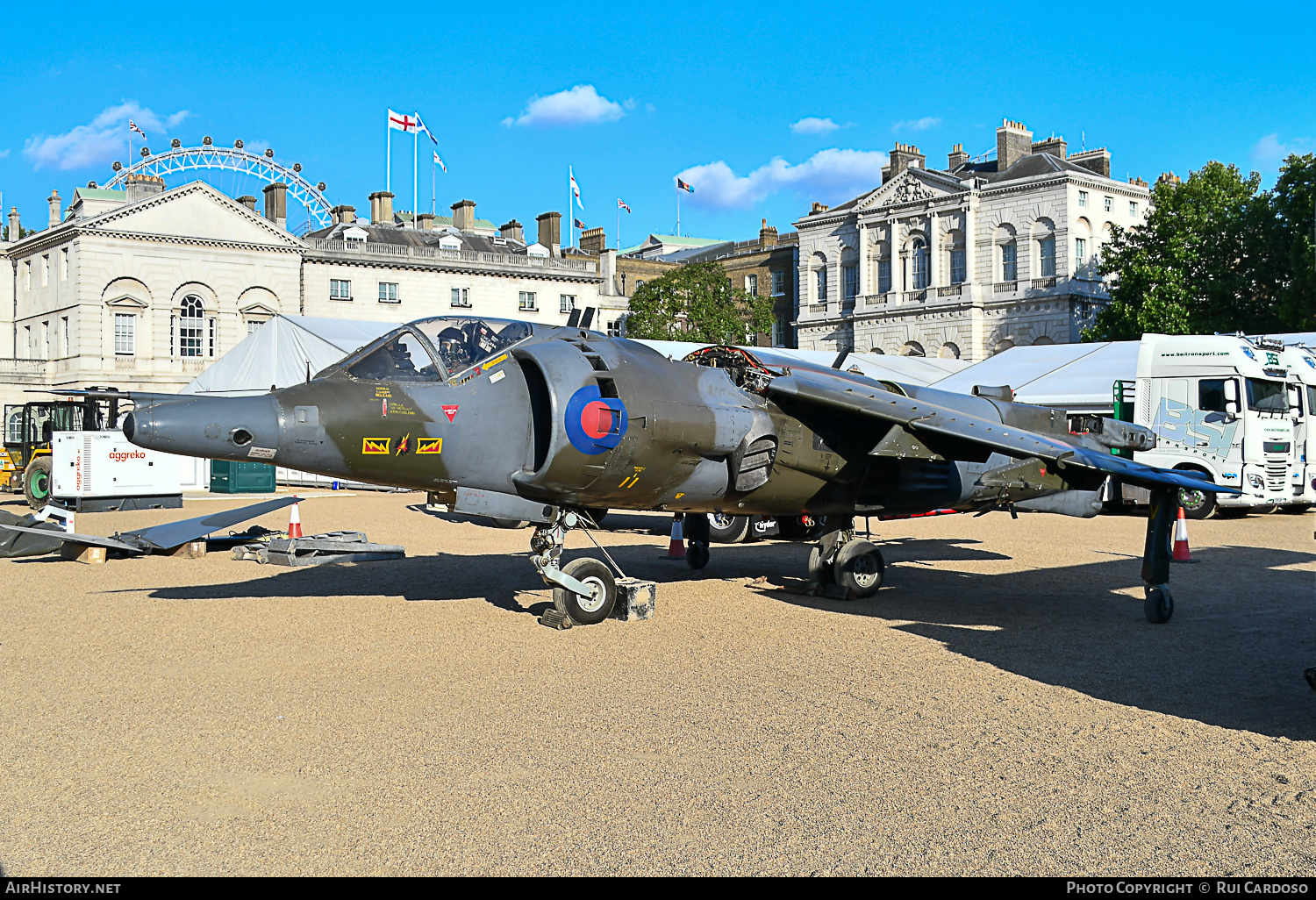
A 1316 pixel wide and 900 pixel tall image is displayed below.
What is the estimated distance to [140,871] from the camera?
449 cm

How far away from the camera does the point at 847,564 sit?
1191 centimetres

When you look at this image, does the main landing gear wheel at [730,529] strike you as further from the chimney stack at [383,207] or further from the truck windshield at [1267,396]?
the chimney stack at [383,207]

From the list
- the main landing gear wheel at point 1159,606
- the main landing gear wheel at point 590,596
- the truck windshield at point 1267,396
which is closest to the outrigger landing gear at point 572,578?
the main landing gear wheel at point 590,596

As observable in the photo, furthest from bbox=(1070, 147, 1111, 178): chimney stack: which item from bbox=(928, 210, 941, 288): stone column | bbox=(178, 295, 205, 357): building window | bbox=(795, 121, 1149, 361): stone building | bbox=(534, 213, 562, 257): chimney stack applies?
bbox=(178, 295, 205, 357): building window

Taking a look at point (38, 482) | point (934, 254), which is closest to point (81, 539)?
point (38, 482)

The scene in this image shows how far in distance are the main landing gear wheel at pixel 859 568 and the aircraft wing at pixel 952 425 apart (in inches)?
68.5

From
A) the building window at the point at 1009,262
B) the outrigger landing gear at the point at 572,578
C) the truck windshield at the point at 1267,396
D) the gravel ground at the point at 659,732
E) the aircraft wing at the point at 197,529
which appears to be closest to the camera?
the gravel ground at the point at 659,732

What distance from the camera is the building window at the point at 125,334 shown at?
56062mm

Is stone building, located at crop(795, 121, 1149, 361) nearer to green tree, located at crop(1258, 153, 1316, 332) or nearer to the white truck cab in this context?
green tree, located at crop(1258, 153, 1316, 332)

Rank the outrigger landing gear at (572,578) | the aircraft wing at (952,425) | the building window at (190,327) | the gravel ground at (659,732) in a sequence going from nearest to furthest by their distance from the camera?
the gravel ground at (659,732)
the outrigger landing gear at (572,578)
the aircraft wing at (952,425)
the building window at (190,327)

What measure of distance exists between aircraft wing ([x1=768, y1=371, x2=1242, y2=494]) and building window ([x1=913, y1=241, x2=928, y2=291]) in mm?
62956

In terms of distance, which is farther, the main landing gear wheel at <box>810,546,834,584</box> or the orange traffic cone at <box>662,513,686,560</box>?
the orange traffic cone at <box>662,513,686,560</box>

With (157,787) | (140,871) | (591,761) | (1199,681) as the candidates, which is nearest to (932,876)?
(591,761)

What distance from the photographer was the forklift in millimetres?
26719
